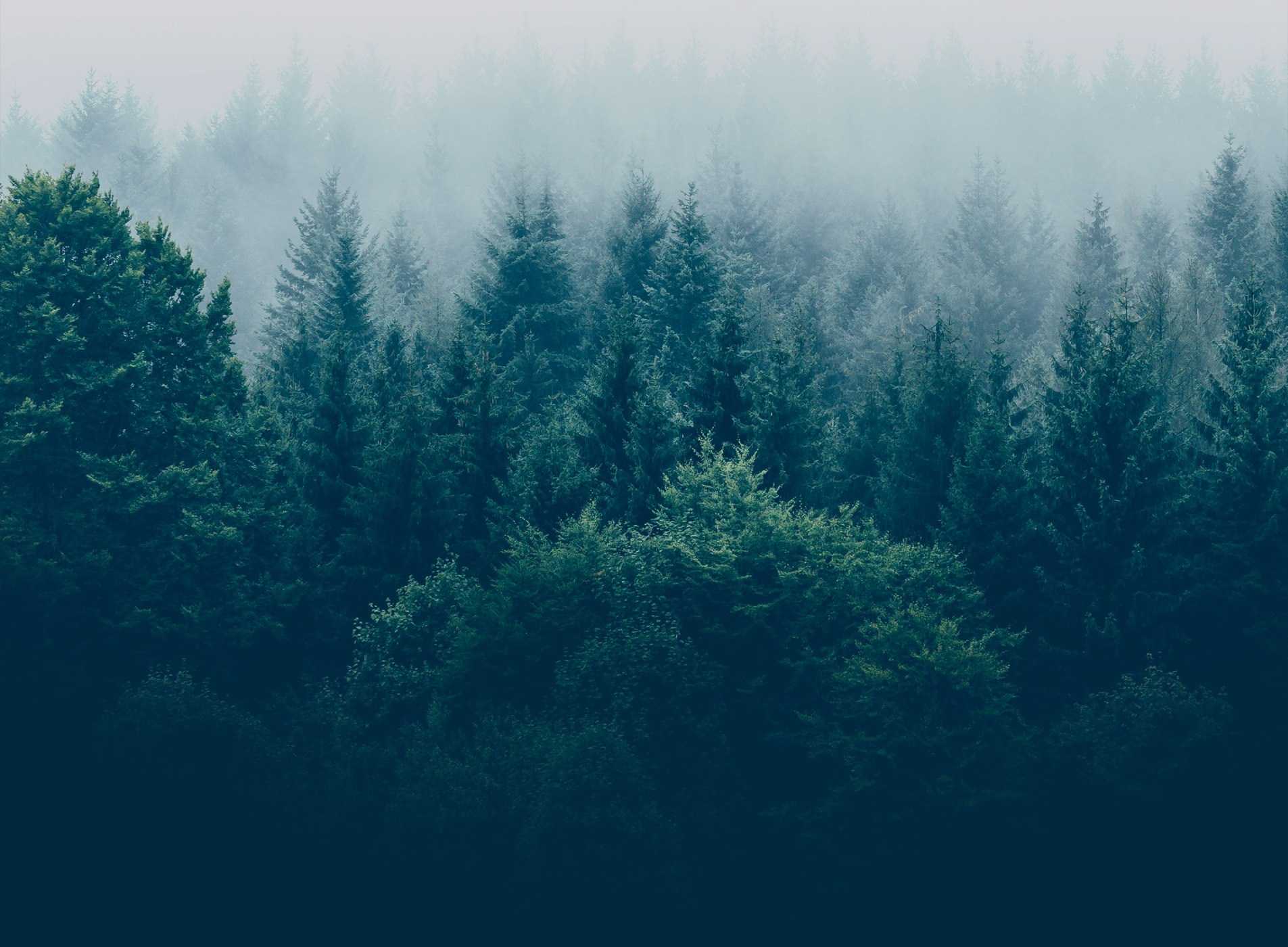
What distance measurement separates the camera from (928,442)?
3950 centimetres

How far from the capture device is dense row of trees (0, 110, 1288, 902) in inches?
1277

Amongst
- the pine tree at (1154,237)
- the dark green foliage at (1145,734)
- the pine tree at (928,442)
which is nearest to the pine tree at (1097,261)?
the pine tree at (1154,237)

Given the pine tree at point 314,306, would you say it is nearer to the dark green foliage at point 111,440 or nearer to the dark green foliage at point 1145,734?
the dark green foliage at point 111,440

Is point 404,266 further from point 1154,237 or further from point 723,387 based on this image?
point 1154,237

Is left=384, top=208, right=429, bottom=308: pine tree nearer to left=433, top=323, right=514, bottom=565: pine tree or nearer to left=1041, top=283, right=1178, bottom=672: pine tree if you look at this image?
left=433, top=323, right=514, bottom=565: pine tree

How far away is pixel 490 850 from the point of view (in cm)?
3262

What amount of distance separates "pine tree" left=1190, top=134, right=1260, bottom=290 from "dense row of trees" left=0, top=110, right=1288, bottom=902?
77.1 feet

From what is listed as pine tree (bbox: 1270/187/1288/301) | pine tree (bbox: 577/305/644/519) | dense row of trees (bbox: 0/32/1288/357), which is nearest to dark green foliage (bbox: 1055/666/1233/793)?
pine tree (bbox: 577/305/644/519)

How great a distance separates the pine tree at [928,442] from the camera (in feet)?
128

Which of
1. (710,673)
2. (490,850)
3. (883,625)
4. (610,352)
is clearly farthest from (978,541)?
(490,850)

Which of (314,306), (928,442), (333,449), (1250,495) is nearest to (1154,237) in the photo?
(1250,495)

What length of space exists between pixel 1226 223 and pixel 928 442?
37.4 metres

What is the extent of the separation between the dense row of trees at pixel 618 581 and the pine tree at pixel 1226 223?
23494 mm

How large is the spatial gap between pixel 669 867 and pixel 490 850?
5.26 metres
